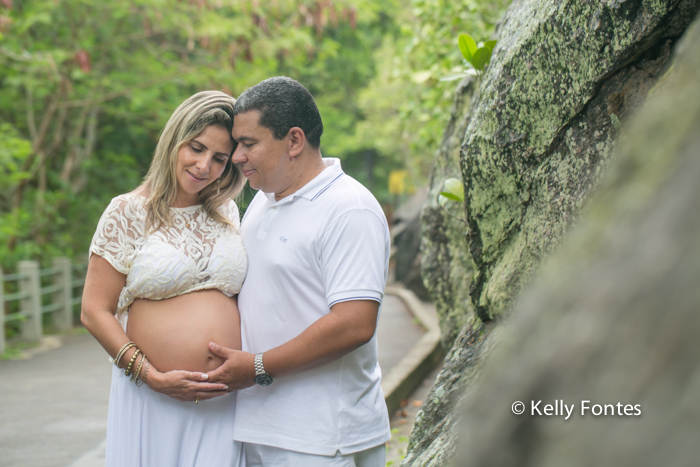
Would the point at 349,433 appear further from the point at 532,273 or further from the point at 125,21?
the point at 125,21

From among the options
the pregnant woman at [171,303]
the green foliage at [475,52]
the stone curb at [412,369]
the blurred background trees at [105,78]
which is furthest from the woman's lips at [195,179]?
A: the blurred background trees at [105,78]

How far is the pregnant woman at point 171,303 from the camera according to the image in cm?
255

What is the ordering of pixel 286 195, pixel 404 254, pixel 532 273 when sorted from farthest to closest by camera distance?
1. pixel 404 254
2. pixel 286 195
3. pixel 532 273

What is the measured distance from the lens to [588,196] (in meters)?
Result: 2.30

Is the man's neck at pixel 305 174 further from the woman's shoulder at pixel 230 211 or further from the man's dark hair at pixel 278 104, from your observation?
the woman's shoulder at pixel 230 211

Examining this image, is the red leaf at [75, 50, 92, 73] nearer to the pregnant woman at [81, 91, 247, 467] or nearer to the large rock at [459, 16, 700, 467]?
the pregnant woman at [81, 91, 247, 467]

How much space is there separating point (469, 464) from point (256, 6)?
10.3 m

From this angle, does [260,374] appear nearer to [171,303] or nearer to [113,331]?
[171,303]

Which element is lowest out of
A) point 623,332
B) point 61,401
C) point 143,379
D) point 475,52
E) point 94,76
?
point 61,401

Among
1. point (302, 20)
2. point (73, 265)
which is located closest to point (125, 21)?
point (302, 20)

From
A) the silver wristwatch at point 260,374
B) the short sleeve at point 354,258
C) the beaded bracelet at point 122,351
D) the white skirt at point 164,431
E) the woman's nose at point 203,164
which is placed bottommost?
the white skirt at point 164,431

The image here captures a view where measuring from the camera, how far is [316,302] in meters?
2.52

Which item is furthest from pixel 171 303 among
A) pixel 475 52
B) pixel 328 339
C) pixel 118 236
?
pixel 475 52

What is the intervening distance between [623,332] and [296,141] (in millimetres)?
2186
